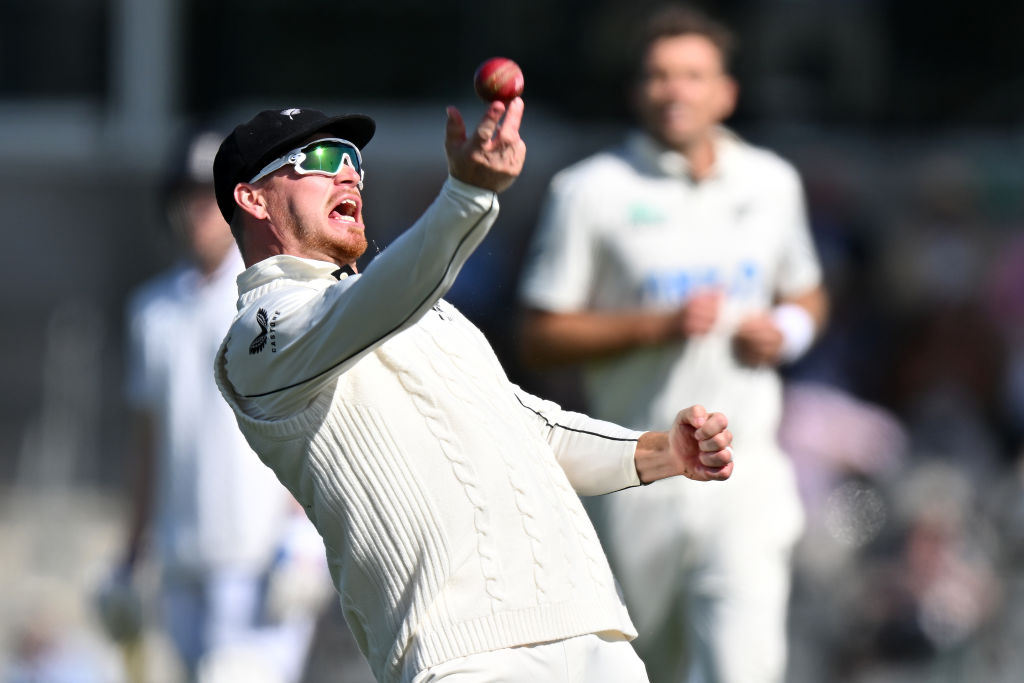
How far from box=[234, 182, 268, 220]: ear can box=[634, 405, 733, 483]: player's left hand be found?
804 mm

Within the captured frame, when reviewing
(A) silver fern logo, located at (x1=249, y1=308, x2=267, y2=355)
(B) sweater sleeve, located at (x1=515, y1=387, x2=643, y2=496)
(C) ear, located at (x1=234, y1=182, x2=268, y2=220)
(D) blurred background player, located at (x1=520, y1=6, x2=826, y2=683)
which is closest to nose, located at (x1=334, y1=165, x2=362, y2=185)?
(C) ear, located at (x1=234, y1=182, x2=268, y2=220)

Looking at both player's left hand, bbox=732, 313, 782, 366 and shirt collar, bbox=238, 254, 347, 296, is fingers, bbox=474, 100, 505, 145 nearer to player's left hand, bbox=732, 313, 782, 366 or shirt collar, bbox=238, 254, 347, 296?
shirt collar, bbox=238, 254, 347, 296

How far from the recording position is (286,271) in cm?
302

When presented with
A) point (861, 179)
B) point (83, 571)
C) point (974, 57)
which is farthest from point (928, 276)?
point (83, 571)

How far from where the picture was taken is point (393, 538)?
9.52ft

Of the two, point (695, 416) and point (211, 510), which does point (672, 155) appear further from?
point (695, 416)

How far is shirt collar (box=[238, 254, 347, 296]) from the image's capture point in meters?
3.01

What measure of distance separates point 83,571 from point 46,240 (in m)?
4.67

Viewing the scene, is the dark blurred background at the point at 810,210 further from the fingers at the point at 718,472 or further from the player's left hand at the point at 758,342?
the fingers at the point at 718,472

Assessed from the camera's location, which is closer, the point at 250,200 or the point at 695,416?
the point at 695,416

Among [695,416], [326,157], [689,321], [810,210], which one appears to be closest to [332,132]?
[326,157]

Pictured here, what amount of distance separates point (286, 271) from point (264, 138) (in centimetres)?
27

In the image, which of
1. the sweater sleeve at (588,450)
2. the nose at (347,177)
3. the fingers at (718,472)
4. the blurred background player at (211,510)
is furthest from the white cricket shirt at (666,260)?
the nose at (347,177)

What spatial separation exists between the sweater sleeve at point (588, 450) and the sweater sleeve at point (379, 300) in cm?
54
